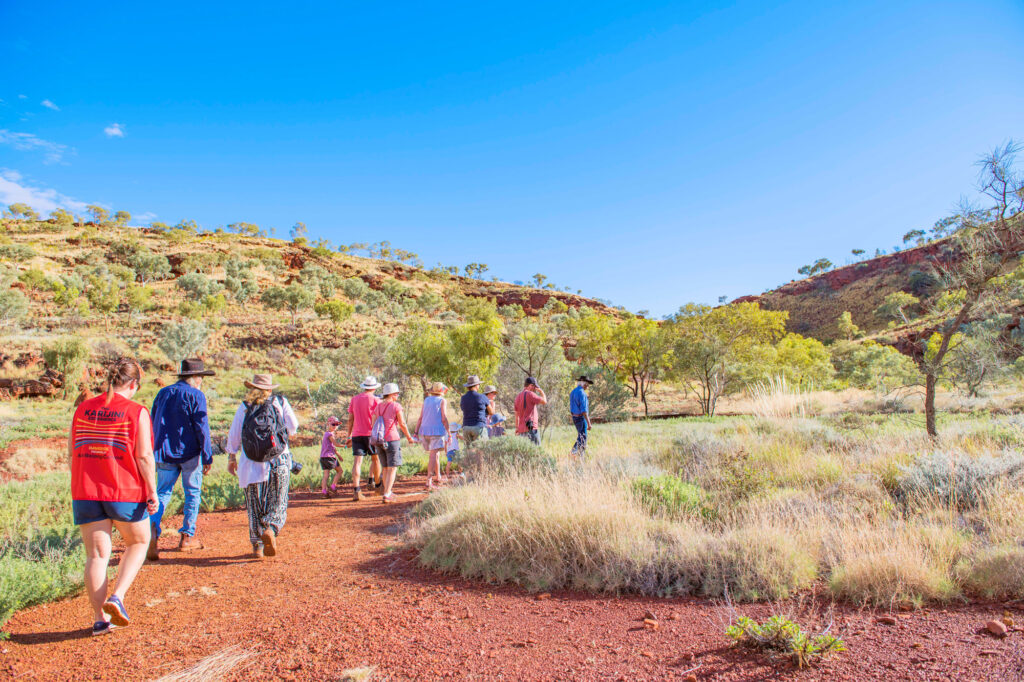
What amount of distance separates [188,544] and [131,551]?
2.23 metres

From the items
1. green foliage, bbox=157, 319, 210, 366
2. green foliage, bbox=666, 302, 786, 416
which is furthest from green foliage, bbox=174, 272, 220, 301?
green foliage, bbox=666, 302, 786, 416

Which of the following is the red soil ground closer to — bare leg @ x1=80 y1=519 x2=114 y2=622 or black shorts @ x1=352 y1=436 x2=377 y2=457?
bare leg @ x1=80 y1=519 x2=114 y2=622

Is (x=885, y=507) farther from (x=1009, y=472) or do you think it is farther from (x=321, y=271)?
(x=321, y=271)

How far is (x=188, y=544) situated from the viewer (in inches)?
218

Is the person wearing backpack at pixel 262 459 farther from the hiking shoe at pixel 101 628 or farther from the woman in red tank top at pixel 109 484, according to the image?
the hiking shoe at pixel 101 628

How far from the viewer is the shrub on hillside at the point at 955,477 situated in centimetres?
547

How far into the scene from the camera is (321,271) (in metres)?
79.7

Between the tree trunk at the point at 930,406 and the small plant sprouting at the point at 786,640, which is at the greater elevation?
the tree trunk at the point at 930,406

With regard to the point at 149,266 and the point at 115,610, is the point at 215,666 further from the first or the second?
the point at 149,266

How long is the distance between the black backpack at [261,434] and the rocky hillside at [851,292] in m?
74.9

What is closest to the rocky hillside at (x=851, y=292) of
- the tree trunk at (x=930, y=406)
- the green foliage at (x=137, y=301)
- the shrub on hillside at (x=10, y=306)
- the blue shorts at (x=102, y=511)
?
the tree trunk at (x=930, y=406)

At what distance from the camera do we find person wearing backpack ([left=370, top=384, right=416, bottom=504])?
750cm

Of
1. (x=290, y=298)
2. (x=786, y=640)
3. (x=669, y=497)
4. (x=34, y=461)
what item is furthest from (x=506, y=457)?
(x=290, y=298)

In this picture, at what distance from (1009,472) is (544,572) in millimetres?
5508
